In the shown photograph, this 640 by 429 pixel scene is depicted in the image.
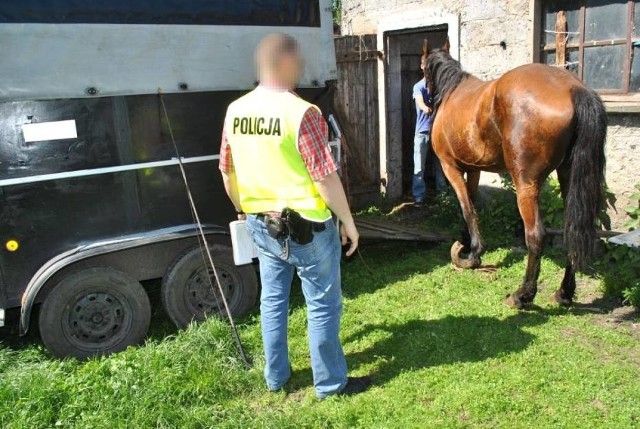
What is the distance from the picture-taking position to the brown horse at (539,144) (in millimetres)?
4121

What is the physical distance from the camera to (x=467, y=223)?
574 centimetres

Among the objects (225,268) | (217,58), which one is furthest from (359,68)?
(225,268)

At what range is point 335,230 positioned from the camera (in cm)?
329

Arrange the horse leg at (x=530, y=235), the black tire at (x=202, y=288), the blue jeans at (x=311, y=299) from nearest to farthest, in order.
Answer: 1. the blue jeans at (x=311, y=299)
2. the black tire at (x=202, y=288)
3. the horse leg at (x=530, y=235)

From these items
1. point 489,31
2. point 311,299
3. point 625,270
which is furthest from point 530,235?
point 489,31

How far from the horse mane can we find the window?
3.95 feet

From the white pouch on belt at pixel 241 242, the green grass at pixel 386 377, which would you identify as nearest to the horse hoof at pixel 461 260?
the green grass at pixel 386 377

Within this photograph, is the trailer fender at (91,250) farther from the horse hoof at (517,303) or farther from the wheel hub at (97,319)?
the horse hoof at (517,303)

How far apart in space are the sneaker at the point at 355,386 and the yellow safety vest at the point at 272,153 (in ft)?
3.77

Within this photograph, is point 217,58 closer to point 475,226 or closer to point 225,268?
point 225,268

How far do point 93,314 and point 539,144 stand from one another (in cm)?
357

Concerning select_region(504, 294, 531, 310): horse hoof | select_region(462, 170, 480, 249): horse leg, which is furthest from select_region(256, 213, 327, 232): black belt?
select_region(462, 170, 480, 249): horse leg

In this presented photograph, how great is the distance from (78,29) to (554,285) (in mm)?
4460

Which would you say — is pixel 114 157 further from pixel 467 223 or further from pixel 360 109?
pixel 360 109
